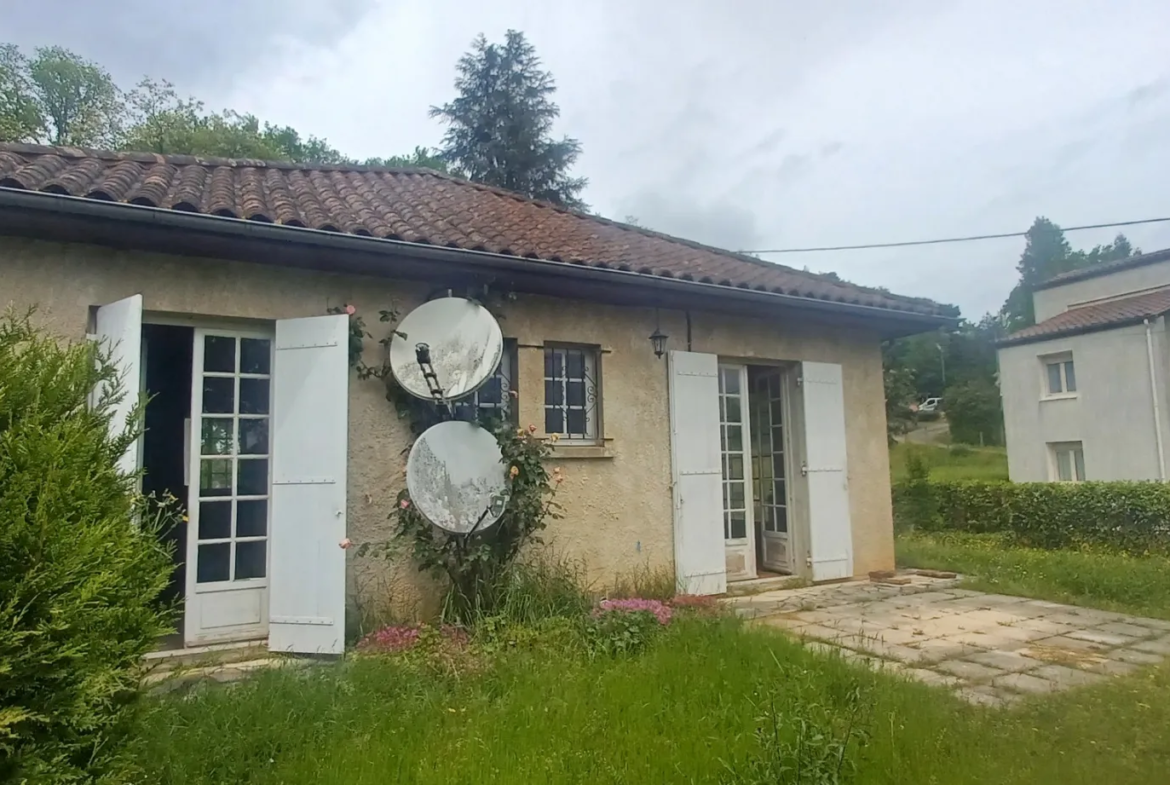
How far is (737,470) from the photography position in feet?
24.3

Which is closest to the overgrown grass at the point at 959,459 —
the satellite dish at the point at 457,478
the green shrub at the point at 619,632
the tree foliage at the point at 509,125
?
the tree foliage at the point at 509,125

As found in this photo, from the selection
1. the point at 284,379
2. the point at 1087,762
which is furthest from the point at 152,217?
the point at 1087,762

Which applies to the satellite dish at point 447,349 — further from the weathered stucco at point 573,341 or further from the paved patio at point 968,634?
the paved patio at point 968,634

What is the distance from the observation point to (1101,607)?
6.48 meters

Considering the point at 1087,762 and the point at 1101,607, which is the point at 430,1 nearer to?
the point at 1087,762

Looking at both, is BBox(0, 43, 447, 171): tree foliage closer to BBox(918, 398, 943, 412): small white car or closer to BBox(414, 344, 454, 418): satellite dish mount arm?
BBox(414, 344, 454, 418): satellite dish mount arm

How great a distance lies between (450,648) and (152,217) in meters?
3.16

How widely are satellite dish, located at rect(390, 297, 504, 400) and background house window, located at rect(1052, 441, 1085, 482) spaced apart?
17.4 metres

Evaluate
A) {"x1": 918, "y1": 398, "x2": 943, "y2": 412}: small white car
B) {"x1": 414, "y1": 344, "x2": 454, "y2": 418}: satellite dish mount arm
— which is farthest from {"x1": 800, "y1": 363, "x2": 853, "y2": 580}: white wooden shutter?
{"x1": 918, "y1": 398, "x2": 943, "y2": 412}: small white car

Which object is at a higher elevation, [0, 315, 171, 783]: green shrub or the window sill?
the window sill

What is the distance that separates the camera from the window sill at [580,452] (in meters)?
6.05

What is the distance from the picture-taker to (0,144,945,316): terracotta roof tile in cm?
472

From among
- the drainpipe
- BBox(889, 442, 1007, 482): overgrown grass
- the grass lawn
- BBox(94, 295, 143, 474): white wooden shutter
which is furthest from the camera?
BBox(889, 442, 1007, 482): overgrown grass

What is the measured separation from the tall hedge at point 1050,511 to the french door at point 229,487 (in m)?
11.1
